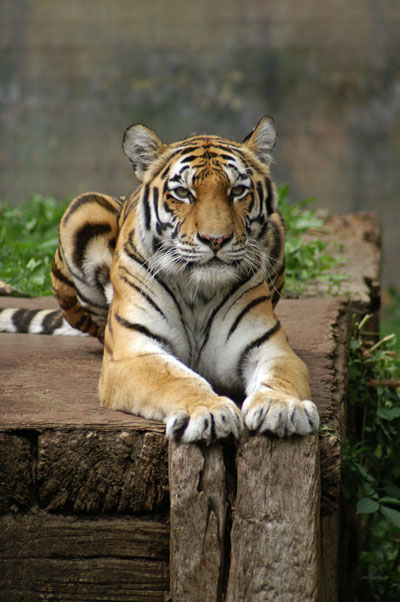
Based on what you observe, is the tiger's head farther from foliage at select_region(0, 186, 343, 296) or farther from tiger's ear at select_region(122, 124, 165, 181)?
foliage at select_region(0, 186, 343, 296)

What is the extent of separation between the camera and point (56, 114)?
8008 millimetres

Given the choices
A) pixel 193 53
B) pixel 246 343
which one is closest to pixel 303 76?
pixel 193 53

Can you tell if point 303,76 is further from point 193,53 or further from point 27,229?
point 27,229

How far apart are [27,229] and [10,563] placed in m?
4.30

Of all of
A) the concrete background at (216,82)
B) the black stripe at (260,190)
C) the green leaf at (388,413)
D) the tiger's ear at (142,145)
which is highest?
the concrete background at (216,82)

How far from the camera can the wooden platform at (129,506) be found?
6.64ft

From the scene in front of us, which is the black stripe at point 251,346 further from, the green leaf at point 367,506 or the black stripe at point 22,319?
the black stripe at point 22,319

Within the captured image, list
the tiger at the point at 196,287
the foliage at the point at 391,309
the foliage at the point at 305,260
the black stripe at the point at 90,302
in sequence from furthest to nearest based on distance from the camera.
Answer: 1. the foliage at the point at 391,309
2. the foliage at the point at 305,260
3. the black stripe at the point at 90,302
4. the tiger at the point at 196,287

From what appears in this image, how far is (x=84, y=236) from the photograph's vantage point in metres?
3.25

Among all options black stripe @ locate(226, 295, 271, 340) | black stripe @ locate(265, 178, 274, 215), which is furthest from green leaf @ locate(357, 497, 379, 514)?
black stripe @ locate(265, 178, 274, 215)

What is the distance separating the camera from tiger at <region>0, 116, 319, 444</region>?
2352 mm

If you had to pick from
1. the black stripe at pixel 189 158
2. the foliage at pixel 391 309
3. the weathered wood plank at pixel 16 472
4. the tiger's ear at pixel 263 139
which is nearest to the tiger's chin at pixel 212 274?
the black stripe at pixel 189 158

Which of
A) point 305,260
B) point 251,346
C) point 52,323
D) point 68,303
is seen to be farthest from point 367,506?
point 305,260

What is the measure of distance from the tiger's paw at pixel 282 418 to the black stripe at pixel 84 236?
53.6 inches
